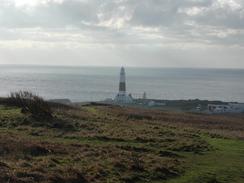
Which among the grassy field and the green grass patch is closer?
the grassy field

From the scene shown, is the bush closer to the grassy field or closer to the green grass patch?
the grassy field

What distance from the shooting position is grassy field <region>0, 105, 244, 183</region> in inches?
486

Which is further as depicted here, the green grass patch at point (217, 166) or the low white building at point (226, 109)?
the low white building at point (226, 109)

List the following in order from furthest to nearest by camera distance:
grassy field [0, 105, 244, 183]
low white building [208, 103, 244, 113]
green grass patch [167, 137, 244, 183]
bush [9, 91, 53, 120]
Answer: low white building [208, 103, 244, 113] → bush [9, 91, 53, 120] → green grass patch [167, 137, 244, 183] → grassy field [0, 105, 244, 183]

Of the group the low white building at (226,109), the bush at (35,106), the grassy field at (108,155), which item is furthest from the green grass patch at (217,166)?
the low white building at (226,109)

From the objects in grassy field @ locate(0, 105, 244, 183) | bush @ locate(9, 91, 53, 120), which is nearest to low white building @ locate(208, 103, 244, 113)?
bush @ locate(9, 91, 53, 120)

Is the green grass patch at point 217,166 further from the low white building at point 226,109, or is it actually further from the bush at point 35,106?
the low white building at point 226,109

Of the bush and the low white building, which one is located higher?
the bush

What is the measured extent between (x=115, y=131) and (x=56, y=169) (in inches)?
385

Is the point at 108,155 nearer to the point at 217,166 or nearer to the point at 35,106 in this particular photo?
the point at 217,166

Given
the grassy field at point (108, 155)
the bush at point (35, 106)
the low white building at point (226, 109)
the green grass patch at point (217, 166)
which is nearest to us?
the grassy field at point (108, 155)

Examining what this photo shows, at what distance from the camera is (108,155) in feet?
50.4

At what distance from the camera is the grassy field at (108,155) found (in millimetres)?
12336

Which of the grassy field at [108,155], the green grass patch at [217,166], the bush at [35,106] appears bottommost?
the green grass patch at [217,166]
